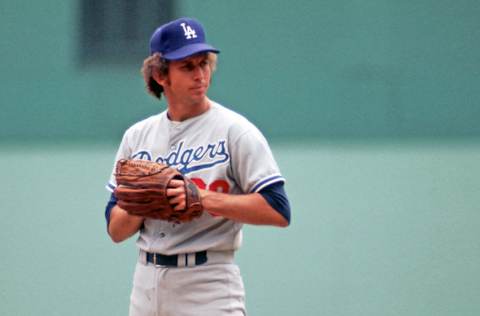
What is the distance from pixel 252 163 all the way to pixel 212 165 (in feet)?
0.38

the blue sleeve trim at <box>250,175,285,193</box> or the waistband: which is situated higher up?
the blue sleeve trim at <box>250,175,285,193</box>

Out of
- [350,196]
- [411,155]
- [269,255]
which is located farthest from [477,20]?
[269,255]

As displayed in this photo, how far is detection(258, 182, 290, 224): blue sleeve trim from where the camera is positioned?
2.54 meters

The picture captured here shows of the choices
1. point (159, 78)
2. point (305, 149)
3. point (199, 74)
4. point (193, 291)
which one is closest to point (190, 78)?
point (199, 74)

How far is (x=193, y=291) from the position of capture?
260cm

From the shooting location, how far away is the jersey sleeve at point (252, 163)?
8.34 feet

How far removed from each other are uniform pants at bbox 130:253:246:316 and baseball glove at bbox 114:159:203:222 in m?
0.17

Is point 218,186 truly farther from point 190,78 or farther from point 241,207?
point 190,78

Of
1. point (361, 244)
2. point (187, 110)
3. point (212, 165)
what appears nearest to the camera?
point (212, 165)

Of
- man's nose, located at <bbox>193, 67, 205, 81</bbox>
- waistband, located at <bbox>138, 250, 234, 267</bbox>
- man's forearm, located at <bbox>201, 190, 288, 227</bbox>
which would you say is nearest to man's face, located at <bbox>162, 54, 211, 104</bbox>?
man's nose, located at <bbox>193, 67, 205, 81</bbox>

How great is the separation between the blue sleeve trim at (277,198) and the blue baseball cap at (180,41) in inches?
16.7

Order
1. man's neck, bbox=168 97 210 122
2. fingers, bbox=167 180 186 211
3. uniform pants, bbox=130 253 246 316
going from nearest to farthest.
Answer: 1. fingers, bbox=167 180 186 211
2. uniform pants, bbox=130 253 246 316
3. man's neck, bbox=168 97 210 122

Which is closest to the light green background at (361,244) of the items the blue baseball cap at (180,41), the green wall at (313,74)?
the green wall at (313,74)

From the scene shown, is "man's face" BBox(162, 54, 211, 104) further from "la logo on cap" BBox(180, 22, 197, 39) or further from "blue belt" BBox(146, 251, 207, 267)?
"blue belt" BBox(146, 251, 207, 267)
